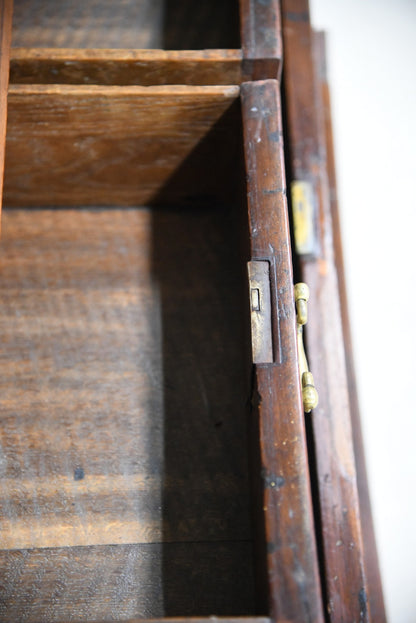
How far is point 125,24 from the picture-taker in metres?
0.89

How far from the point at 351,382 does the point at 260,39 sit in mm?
492

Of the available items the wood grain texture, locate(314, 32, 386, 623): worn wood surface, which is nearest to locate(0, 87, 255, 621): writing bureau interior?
the wood grain texture

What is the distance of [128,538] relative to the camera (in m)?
0.73

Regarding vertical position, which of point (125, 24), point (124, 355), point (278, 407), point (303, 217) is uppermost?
point (125, 24)

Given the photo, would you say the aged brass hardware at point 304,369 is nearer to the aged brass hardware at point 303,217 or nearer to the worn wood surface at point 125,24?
the aged brass hardware at point 303,217

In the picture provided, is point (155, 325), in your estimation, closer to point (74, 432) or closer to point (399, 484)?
point (74, 432)

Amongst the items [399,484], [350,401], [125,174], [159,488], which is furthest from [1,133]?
[399,484]

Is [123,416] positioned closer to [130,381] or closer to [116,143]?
[130,381]

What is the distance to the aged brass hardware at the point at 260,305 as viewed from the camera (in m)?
0.62

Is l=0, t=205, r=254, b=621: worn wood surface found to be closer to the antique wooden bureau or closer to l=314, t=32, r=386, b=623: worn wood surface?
the antique wooden bureau

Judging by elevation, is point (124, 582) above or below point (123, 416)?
below

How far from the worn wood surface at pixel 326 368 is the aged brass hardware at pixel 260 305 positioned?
18 centimetres

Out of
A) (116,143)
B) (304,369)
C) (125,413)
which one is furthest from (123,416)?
(116,143)

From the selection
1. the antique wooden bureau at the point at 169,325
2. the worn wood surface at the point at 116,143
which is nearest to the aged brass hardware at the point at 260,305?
the antique wooden bureau at the point at 169,325
